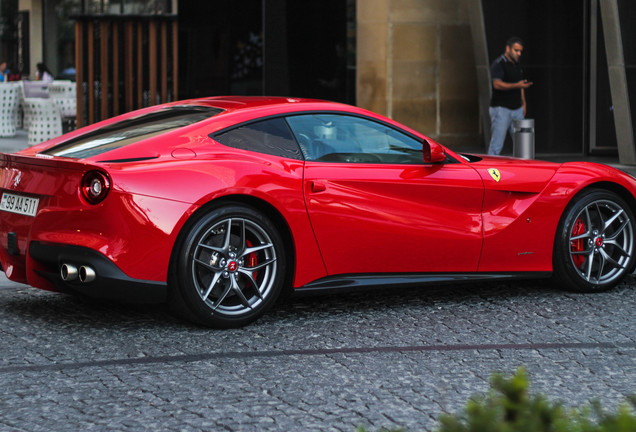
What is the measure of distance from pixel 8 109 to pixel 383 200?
17.7 m

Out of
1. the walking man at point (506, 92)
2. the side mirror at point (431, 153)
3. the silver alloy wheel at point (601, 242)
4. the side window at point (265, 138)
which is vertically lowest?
the silver alloy wheel at point (601, 242)

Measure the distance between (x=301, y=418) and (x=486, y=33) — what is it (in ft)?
51.2

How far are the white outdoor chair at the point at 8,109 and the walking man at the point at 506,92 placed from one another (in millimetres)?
11678

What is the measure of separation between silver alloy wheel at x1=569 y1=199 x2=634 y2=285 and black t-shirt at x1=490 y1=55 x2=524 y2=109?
25.5 feet

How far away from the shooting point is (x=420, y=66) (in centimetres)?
2020

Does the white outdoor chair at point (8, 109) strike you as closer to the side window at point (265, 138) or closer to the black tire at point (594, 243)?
the side window at point (265, 138)

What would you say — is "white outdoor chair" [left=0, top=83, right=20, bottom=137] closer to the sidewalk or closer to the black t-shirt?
the sidewalk

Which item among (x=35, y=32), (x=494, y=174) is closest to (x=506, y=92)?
(x=494, y=174)

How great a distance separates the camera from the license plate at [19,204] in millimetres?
5539

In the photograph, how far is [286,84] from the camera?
68.1ft

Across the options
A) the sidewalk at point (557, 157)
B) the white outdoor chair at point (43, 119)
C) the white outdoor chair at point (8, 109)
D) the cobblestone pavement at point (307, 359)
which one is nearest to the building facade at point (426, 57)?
the sidewalk at point (557, 157)

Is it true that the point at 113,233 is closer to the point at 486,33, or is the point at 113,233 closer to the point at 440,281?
the point at 440,281

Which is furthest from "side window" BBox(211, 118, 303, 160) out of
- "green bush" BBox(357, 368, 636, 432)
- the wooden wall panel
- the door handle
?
the wooden wall panel

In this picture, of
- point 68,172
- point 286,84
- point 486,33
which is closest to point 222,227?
point 68,172
